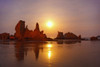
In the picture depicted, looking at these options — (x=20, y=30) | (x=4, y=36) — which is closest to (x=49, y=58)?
(x=20, y=30)

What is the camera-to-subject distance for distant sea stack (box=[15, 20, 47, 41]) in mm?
102331

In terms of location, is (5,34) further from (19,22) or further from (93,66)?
(93,66)

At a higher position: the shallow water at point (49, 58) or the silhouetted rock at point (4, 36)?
the silhouetted rock at point (4, 36)

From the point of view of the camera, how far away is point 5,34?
398 feet

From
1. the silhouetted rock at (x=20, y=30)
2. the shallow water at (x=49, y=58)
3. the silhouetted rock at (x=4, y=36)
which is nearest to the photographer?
the shallow water at (x=49, y=58)

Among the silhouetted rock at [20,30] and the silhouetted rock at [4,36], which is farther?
the silhouetted rock at [4,36]

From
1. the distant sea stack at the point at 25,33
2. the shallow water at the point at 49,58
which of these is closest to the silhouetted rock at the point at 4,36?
the distant sea stack at the point at 25,33

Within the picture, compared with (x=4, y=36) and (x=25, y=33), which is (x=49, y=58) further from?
(x=4, y=36)

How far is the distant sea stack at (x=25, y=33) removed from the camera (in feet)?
336

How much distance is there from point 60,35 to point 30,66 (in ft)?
503

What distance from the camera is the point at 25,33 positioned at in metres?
105

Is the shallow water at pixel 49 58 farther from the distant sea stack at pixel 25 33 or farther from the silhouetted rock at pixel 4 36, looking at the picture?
the silhouetted rock at pixel 4 36

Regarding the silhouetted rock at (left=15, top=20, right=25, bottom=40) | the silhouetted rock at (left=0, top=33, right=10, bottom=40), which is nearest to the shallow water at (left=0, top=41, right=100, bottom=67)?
the silhouetted rock at (left=15, top=20, right=25, bottom=40)

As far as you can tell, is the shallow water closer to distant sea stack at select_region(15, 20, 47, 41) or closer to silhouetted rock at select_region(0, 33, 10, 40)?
distant sea stack at select_region(15, 20, 47, 41)
